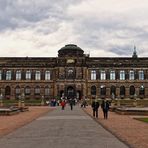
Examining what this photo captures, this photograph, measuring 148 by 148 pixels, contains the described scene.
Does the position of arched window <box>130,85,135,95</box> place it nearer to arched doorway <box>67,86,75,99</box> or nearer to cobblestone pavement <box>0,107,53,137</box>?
arched doorway <box>67,86,75,99</box>

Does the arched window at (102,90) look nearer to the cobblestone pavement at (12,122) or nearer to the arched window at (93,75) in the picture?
the arched window at (93,75)

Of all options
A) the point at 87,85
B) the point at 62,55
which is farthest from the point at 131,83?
the point at 62,55

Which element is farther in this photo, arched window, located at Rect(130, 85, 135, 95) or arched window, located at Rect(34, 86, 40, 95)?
arched window, located at Rect(34, 86, 40, 95)

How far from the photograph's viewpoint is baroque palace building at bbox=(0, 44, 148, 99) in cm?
11319

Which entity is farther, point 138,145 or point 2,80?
point 2,80

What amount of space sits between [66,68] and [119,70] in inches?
555

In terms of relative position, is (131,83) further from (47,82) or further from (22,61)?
(22,61)

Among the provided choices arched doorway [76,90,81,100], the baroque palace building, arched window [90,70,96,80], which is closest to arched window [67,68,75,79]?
the baroque palace building

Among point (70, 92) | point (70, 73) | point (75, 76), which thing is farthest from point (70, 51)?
point (70, 92)

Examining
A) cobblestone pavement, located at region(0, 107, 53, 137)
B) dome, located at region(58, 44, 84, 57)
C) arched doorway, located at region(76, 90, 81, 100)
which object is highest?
dome, located at region(58, 44, 84, 57)

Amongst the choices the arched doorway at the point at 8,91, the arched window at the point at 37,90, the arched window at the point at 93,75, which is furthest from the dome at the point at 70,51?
the arched doorway at the point at 8,91

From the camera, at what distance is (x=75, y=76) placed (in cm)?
11331

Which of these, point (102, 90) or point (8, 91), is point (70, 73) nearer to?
point (102, 90)

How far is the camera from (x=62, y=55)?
114 meters
